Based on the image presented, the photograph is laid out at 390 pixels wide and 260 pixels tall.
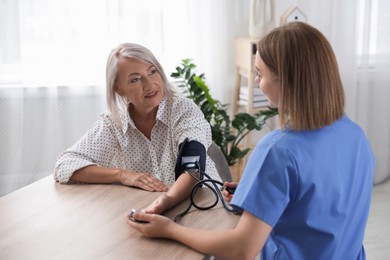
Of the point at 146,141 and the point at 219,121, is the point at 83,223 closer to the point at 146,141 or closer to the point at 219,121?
the point at 146,141

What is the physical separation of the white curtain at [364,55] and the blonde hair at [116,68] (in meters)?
2.13

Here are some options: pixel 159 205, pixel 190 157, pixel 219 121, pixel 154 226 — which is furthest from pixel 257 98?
pixel 154 226

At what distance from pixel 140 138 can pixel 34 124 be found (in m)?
1.97

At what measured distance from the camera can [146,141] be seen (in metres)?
2.06

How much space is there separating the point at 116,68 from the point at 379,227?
6.84ft

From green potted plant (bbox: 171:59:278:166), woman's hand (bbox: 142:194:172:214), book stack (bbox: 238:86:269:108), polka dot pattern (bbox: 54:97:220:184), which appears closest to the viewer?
woman's hand (bbox: 142:194:172:214)

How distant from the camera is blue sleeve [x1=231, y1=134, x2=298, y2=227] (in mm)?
1173

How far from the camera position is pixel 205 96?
11.0 feet

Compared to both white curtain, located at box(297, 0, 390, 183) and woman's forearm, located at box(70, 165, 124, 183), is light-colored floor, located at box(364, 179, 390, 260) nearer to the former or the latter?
white curtain, located at box(297, 0, 390, 183)

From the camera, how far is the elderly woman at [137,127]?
1936mm

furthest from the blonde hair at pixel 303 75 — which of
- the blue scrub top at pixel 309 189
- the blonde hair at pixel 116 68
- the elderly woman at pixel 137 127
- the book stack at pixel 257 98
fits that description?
the book stack at pixel 257 98

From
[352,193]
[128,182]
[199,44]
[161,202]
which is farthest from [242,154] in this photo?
[352,193]

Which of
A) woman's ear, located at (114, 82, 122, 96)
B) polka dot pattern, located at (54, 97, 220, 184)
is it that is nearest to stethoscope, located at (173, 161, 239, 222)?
polka dot pattern, located at (54, 97, 220, 184)

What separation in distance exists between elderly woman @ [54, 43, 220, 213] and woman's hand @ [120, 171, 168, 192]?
0.06 metres
